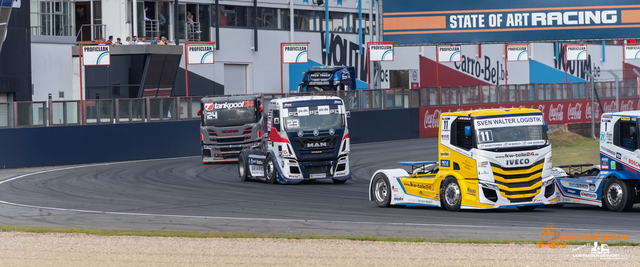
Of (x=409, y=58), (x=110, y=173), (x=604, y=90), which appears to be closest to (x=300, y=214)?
(x=110, y=173)

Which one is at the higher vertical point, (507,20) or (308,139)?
(507,20)

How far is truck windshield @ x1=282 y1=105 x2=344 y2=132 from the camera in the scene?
789 inches

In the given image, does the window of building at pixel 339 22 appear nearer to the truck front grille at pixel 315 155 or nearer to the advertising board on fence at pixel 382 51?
the advertising board on fence at pixel 382 51

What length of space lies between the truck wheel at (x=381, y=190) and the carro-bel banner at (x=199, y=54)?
17972 millimetres

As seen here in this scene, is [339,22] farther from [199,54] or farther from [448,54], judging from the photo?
[199,54]

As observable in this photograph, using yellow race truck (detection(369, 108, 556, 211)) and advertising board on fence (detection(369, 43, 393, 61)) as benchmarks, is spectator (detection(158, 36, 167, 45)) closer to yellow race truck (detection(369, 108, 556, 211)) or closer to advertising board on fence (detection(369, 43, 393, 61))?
advertising board on fence (detection(369, 43, 393, 61))

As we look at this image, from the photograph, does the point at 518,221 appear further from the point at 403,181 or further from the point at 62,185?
the point at 62,185

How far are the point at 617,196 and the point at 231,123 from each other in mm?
14939

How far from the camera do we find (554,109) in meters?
43.3

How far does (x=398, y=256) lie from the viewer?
32.9ft

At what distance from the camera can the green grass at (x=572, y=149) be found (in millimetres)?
25719

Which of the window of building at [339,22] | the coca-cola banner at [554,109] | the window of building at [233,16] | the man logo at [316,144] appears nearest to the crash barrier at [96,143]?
the man logo at [316,144]

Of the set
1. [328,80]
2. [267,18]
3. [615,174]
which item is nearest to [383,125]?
[328,80]

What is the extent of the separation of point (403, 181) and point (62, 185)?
408 inches
